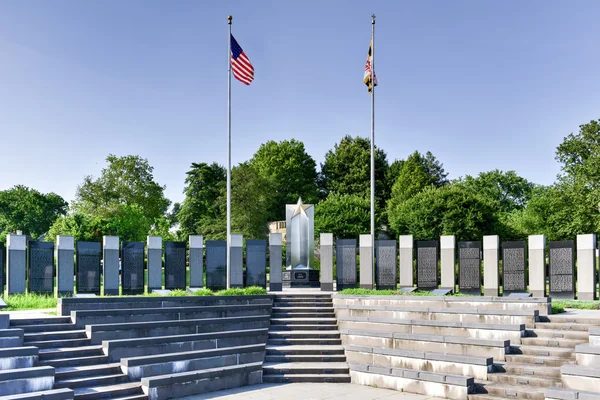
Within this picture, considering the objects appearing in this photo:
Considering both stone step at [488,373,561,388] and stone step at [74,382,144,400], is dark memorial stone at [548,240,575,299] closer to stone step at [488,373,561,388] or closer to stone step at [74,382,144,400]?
stone step at [488,373,561,388]

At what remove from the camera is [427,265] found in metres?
23.1

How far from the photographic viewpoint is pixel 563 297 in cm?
2069

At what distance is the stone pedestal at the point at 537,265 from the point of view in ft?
69.2

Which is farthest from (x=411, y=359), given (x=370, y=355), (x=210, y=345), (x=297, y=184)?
(x=297, y=184)

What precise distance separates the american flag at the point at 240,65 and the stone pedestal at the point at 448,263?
9.84 metres

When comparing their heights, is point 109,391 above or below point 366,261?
below

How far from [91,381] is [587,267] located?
16.1 metres

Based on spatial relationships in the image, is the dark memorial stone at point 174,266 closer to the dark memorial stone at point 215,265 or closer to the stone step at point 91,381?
the dark memorial stone at point 215,265

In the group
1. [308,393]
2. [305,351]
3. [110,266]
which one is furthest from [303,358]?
[110,266]

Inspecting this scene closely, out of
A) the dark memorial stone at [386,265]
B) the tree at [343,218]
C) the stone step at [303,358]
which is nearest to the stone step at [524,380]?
the stone step at [303,358]

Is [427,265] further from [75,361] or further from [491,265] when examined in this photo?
[75,361]

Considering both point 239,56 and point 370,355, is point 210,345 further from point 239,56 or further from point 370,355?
point 239,56

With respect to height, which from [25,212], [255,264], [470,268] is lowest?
[470,268]

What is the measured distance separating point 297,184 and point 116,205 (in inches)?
685
